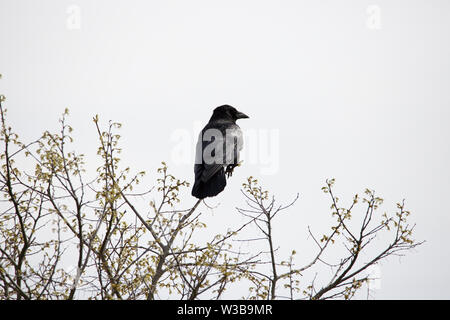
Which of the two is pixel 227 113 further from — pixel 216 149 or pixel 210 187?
pixel 210 187

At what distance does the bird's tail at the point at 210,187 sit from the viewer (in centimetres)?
752

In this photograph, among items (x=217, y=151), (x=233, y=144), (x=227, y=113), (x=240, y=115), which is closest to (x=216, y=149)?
(x=217, y=151)

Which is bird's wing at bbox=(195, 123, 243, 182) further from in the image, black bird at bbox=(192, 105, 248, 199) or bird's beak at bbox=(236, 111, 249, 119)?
bird's beak at bbox=(236, 111, 249, 119)

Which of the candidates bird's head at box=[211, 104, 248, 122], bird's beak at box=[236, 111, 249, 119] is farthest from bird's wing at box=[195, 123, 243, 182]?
bird's beak at box=[236, 111, 249, 119]

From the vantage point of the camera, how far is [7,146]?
5879mm

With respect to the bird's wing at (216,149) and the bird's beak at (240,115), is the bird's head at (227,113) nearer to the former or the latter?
the bird's beak at (240,115)

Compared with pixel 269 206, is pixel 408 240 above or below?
below

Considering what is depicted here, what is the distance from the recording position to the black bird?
781 centimetres

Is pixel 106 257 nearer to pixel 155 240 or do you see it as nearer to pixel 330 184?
pixel 155 240
